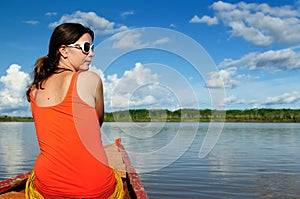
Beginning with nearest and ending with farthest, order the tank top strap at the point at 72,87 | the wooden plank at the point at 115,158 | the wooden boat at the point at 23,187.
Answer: the tank top strap at the point at 72,87 < the wooden boat at the point at 23,187 < the wooden plank at the point at 115,158

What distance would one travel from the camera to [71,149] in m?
2.08

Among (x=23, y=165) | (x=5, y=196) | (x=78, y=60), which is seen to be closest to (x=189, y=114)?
(x=5, y=196)

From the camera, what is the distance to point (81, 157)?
209cm

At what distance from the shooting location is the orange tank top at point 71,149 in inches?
81.7

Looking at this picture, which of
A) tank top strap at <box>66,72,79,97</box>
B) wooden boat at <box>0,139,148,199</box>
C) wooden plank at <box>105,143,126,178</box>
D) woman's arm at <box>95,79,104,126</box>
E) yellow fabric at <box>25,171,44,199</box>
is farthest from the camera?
wooden plank at <box>105,143,126,178</box>

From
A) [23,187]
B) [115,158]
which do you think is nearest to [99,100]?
[23,187]

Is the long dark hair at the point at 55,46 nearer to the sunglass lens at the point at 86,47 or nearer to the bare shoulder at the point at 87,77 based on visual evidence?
the sunglass lens at the point at 86,47

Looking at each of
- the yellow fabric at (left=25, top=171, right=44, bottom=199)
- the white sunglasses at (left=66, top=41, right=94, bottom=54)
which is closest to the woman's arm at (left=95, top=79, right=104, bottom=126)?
the white sunglasses at (left=66, top=41, right=94, bottom=54)

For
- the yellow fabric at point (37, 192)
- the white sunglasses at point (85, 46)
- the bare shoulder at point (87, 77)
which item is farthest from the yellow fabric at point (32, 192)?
the white sunglasses at point (85, 46)

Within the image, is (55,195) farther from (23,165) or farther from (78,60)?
(23,165)

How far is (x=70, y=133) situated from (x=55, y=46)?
0.61 m

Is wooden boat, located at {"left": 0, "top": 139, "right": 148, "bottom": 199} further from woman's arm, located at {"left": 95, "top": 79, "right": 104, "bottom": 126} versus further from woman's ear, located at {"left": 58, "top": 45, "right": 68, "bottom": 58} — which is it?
woman's ear, located at {"left": 58, "top": 45, "right": 68, "bottom": 58}

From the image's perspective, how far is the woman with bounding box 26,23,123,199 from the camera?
6.81 feet

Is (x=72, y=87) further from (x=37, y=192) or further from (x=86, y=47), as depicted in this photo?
(x=37, y=192)
